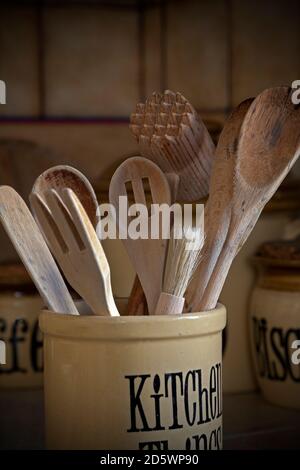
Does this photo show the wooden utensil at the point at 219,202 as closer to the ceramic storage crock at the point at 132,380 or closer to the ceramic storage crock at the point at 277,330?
the ceramic storage crock at the point at 132,380

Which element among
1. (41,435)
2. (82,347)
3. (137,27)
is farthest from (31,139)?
(82,347)

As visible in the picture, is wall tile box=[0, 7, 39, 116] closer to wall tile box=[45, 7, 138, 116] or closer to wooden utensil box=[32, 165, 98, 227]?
wall tile box=[45, 7, 138, 116]

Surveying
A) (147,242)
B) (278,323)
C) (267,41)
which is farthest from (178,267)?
(267,41)

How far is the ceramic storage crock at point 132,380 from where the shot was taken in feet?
1.48

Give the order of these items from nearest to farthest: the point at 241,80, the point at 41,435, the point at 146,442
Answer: the point at 146,442, the point at 41,435, the point at 241,80

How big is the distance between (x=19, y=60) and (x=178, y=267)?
1.73ft

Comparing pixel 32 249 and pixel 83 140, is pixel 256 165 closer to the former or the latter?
pixel 32 249

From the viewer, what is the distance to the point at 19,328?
2.29 ft

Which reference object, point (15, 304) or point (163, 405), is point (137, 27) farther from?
point (163, 405)

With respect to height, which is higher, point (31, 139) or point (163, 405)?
point (31, 139)

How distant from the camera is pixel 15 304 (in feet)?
2.29

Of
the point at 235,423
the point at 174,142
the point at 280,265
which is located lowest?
the point at 235,423

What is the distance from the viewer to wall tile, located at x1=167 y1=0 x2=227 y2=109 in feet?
Answer: 2.94

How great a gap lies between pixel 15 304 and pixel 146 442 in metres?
0.27
